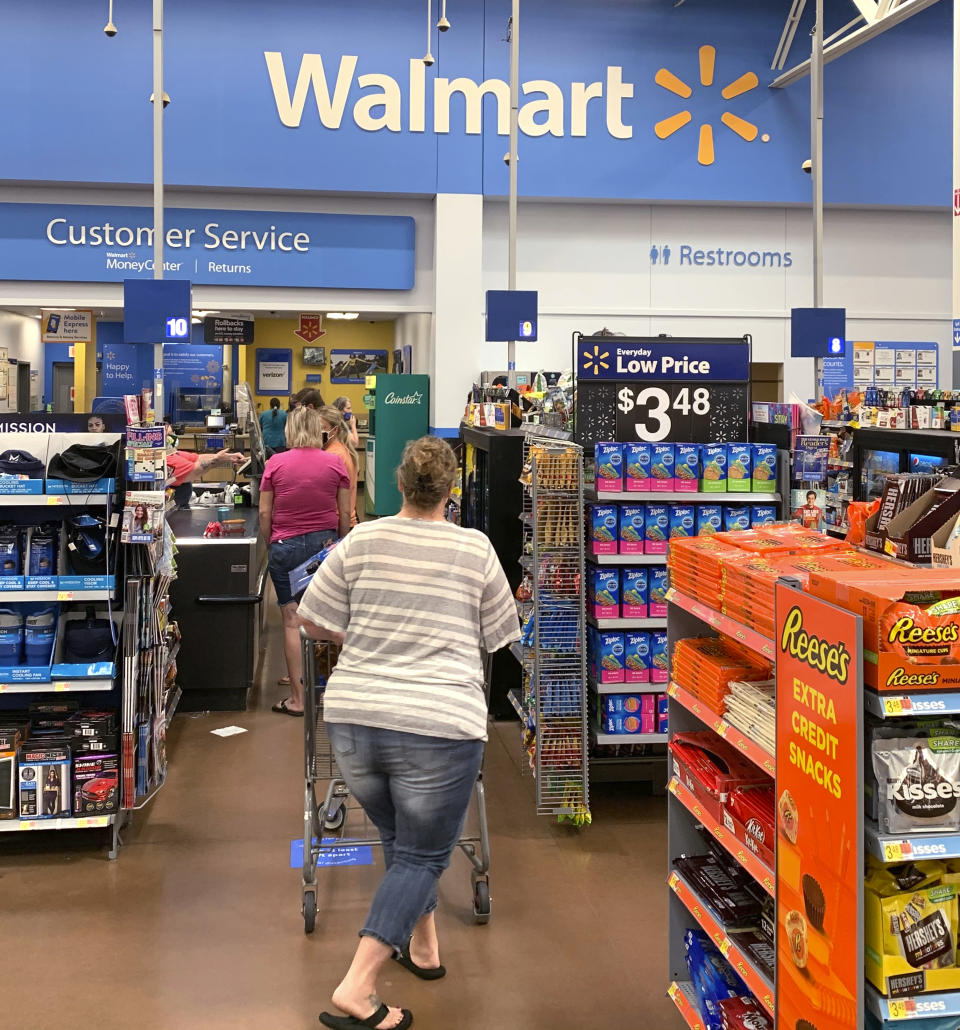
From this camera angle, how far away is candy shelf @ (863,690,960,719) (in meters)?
1.89

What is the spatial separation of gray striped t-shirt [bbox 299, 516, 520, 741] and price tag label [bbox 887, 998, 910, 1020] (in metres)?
1.30

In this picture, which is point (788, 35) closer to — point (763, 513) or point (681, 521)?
point (763, 513)

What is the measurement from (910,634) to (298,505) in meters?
4.58

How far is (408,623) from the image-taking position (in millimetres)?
2943

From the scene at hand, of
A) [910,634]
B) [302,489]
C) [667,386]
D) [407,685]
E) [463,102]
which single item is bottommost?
[407,685]

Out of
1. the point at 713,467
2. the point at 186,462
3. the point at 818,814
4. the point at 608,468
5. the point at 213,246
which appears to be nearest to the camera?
the point at 818,814

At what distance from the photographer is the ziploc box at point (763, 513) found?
4875 mm

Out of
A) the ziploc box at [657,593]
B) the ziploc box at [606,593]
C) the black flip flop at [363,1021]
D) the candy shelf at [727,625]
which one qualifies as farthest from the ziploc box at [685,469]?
the black flip flop at [363,1021]

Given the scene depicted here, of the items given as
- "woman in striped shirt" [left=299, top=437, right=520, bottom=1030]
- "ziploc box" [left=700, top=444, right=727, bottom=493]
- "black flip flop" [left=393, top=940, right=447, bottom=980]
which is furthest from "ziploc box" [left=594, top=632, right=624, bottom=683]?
"woman in striped shirt" [left=299, top=437, right=520, bottom=1030]

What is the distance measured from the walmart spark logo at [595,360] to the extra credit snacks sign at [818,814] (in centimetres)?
295

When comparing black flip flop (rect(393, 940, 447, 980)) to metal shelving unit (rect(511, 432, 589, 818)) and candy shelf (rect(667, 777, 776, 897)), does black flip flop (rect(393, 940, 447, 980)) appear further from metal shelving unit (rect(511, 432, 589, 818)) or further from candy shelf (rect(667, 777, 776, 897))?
metal shelving unit (rect(511, 432, 589, 818))

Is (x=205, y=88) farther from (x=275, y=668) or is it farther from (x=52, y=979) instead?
(x=52, y=979)

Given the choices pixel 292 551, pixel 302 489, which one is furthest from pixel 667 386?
pixel 292 551

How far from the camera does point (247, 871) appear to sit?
13.8 feet
